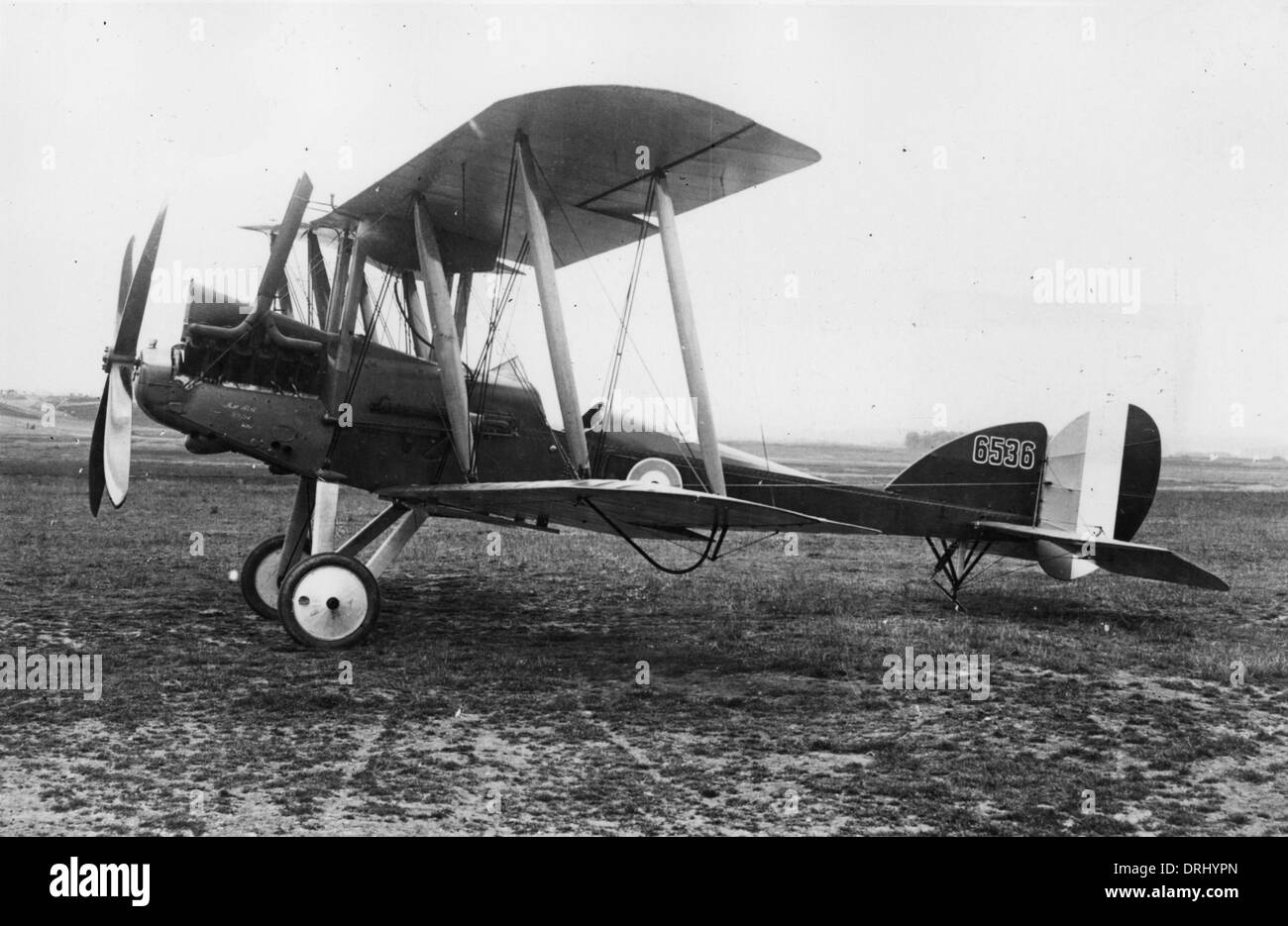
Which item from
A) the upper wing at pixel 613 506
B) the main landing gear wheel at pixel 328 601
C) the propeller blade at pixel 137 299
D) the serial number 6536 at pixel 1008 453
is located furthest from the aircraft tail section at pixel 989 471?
the propeller blade at pixel 137 299

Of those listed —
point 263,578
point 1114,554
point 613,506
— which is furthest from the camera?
point 1114,554

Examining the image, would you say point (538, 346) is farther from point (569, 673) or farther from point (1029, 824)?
point (1029, 824)

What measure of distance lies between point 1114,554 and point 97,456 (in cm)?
760

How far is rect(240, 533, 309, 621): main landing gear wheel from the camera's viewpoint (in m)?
7.22

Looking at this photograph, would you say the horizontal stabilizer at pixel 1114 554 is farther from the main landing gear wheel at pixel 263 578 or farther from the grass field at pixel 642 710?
the main landing gear wheel at pixel 263 578

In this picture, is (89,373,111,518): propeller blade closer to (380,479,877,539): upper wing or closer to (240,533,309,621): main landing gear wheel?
(240,533,309,621): main landing gear wheel

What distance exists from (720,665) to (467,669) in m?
1.63

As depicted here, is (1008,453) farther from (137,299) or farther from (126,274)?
(126,274)

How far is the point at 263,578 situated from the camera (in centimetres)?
726

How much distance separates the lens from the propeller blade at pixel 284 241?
5801mm

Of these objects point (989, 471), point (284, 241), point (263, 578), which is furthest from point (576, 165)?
point (989, 471)
